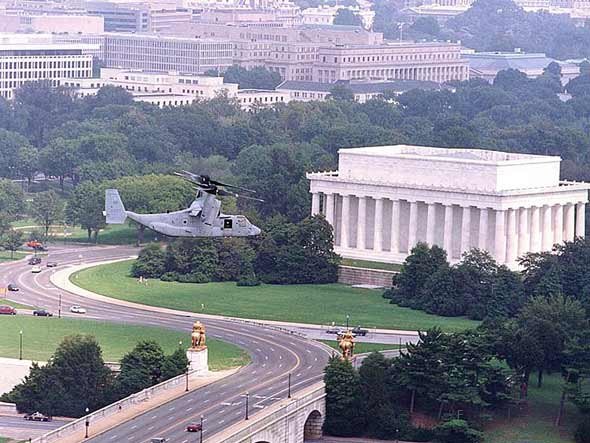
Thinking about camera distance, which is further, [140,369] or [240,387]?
[140,369]

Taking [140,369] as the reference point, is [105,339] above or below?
below

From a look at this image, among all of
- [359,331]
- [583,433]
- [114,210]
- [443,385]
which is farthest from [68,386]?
[359,331]

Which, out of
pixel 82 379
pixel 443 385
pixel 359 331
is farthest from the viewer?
pixel 359 331

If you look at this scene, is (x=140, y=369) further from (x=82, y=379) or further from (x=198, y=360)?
(x=198, y=360)

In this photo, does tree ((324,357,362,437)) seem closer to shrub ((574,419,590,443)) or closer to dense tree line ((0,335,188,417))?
dense tree line ((0,335,188,417))

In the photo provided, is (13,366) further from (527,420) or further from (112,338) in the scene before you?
(527,420)

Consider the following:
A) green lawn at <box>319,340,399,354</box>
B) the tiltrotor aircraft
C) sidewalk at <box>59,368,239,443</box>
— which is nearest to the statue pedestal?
sidewalk at <box>59,368,239,443</box>

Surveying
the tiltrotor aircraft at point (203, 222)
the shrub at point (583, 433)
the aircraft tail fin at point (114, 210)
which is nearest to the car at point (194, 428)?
the tiltrotor aircraft at point (203, 222)
